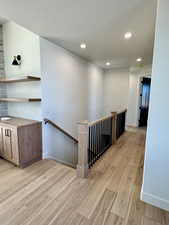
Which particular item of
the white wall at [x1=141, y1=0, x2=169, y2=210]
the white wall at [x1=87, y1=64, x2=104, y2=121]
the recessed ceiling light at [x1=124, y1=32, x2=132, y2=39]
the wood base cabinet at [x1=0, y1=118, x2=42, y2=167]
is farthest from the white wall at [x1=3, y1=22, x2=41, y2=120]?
the white wall at [x1=87, y1=64, x2=104, y2=121]

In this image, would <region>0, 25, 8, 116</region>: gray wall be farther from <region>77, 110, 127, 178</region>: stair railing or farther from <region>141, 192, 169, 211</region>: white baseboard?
<region>141, 192, 169, 211</region>: white baseboard

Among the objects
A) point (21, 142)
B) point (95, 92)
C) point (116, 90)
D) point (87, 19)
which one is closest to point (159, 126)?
point (87, 19)

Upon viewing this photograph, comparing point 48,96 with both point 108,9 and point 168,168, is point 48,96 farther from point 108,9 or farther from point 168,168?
point 168,168

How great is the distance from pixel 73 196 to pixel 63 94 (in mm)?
2389

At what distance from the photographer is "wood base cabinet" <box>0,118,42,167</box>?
238 centimetres

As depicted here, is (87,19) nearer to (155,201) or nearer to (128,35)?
(128,35)

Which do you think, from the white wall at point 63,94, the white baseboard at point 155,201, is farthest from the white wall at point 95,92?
the white baseboard at point 155,201

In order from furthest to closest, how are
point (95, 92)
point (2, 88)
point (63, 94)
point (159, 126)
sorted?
point (95, 92) < point (63, 94) < point (2, 88) < point (159, 126)

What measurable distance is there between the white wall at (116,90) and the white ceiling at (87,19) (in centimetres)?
248

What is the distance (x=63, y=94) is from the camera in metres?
3.40

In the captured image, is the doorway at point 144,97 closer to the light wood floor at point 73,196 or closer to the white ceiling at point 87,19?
the white ceiling at point 87,19

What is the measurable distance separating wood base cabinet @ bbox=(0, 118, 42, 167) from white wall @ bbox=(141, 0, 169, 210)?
7.02 feet

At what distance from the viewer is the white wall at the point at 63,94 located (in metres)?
2.85

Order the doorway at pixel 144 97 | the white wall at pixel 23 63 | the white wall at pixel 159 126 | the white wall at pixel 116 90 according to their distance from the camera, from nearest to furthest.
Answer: the white wall at pixel 159 126, the white wall at pixel 23 63, the white wall at pixel 116 90, the doorway at pixel 144 97
